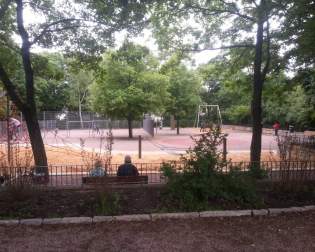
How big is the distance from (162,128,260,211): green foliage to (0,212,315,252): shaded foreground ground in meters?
0.60

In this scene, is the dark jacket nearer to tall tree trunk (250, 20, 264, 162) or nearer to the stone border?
the stone border

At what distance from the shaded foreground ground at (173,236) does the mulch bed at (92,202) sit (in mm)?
497

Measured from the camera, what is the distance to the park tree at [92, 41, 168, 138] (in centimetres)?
3080

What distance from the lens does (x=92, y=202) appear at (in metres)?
6.89

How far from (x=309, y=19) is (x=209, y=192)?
4.86m

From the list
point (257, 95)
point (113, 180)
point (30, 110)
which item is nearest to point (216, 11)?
point (257, 95)

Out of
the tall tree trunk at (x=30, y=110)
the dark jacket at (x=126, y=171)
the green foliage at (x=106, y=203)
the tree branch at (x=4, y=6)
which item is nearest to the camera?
the green foliage at (x=106, y=203)

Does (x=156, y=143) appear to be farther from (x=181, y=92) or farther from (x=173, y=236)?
(x=173, y=236)

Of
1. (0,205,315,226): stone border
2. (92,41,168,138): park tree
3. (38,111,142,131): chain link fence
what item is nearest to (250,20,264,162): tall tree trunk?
(0,205,315,226): stone border

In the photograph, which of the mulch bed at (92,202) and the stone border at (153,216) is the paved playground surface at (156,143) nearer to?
the mulch bed at (92,202)

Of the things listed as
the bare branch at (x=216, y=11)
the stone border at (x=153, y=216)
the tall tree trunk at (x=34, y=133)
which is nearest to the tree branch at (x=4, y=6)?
the tall tree trunk at (x=34, y=133)

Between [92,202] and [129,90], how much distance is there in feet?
79.7

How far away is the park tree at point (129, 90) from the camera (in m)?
30.8

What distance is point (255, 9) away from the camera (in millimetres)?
10539
